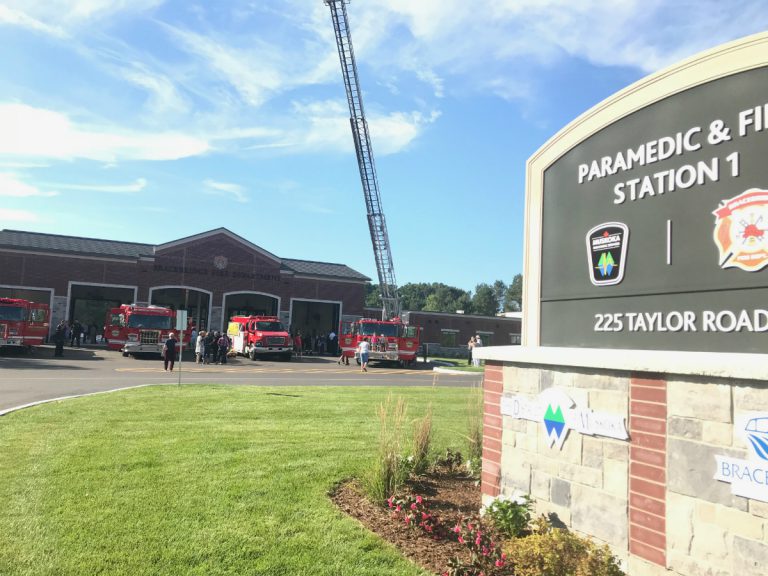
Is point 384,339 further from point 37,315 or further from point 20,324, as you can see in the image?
point 20,324

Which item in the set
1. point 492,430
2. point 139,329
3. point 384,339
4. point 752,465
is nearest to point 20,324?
point 139,329

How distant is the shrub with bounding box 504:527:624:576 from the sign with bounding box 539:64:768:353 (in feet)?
4.80

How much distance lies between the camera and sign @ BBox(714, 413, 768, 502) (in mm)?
3426

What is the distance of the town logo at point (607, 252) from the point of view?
15.6 ft

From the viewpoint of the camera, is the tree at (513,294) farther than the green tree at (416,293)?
No

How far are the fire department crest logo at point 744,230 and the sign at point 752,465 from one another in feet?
3.11

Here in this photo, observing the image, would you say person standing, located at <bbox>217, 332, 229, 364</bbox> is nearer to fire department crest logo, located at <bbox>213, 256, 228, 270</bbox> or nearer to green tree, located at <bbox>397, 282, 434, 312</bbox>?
fire department crest logo, located at <bbox>213, 256, 228, 270</bbox>

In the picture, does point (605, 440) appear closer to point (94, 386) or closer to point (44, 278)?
point (94, 386)

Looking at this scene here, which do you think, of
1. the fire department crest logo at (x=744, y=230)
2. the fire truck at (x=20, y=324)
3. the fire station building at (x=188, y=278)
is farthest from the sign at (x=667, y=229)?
the fire station building at (x=188, y=278)

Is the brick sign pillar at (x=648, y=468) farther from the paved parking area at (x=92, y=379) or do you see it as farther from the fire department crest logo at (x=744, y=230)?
the paved parking area at (x=92, y=379)

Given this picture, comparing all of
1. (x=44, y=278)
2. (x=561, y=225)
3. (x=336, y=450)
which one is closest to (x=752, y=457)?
(x=561, y=225)

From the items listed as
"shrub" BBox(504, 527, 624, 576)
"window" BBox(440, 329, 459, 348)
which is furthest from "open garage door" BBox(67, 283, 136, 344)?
"shrub" BBox(504, 527, 624, 576)

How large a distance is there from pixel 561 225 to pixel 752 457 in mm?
2551

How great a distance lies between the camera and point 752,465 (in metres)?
3.48
